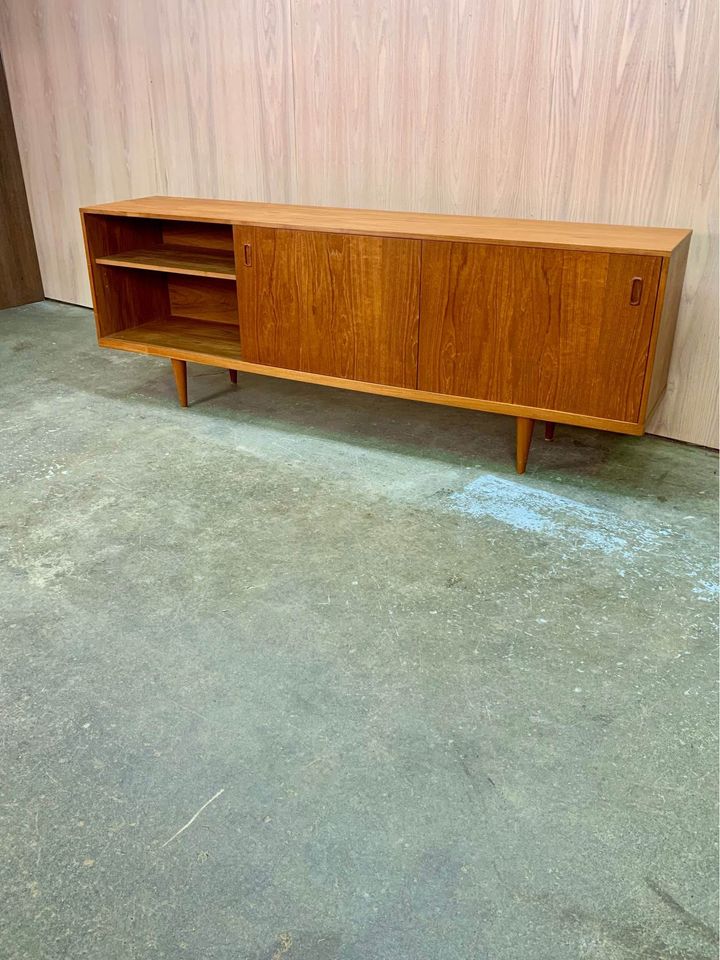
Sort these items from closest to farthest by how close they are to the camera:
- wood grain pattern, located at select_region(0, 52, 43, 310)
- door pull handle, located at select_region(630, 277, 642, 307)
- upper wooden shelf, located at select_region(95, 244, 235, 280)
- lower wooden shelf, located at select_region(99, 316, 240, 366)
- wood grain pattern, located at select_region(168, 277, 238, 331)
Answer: door pull handle, located at select_region(630, 277, 642, 307) → upper wooden shelf, located at select_region(95, 244, 235, 280) → lower wooden shelf, located at select_region(99, 316, 240, 366) → wood grain pattern, located at select_region(168, 277, 238, 331) → wood grain pattern, located at select_region(0, 52, 43, 310)

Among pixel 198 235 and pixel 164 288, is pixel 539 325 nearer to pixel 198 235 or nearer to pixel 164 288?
pixel 198 235

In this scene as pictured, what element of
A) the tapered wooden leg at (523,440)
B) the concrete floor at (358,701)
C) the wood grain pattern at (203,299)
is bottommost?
the concrete floor at (358,701)

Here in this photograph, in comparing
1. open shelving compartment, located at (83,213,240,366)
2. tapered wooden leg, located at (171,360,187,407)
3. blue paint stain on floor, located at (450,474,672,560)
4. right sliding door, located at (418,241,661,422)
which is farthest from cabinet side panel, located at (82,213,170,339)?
blue paint stain on floor, located at (450,474,672,560)

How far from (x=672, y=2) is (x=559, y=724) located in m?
2.02

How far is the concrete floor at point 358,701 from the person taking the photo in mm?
1155

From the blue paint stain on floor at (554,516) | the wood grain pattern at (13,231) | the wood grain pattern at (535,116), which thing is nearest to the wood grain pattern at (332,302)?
the blue paint stain on floor at (554,516)

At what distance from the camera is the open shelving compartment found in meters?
2.84

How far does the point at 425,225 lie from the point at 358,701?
1.53 meters

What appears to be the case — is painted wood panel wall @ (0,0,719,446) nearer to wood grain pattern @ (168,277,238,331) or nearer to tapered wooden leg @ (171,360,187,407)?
wood grain pattern @ (168,277,238,331)

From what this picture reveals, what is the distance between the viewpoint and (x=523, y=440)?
2.41 meters

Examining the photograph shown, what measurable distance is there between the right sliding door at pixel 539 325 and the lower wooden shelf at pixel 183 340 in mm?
837

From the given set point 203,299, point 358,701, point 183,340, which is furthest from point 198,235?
point 358,701

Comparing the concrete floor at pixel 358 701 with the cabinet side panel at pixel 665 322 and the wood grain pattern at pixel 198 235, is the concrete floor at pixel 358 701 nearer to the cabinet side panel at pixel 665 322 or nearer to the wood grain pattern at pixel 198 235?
the cabinet side panel at pixel 665 322

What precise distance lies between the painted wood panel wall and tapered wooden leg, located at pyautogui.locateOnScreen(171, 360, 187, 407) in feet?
2.81
